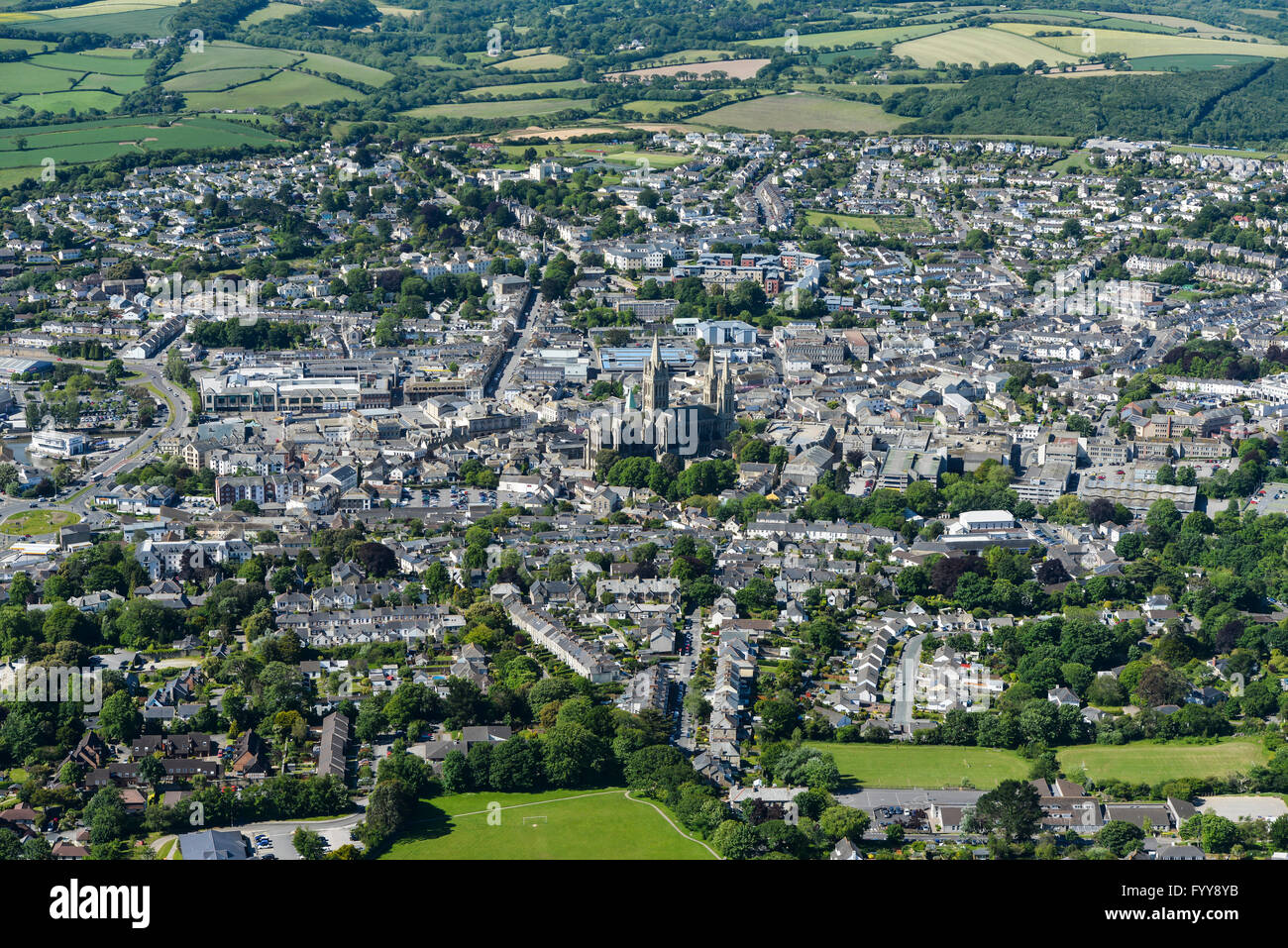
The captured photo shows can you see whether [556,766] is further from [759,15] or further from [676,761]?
[759,15]

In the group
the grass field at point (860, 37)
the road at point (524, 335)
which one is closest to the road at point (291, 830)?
the road at point (524, 335)

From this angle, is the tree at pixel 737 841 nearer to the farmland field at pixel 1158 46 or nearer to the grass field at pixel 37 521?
the grass field at pixel 37 521

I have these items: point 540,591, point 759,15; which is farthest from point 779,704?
point 759,15

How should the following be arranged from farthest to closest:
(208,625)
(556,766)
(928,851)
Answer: (208,625), (556,766), (928,851)

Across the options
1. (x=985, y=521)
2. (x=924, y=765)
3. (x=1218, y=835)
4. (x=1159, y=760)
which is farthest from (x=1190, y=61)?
(x=1218, y=835)

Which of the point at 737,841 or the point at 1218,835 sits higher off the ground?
the point at 1218,835

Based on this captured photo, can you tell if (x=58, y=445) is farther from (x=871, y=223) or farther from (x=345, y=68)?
(x=345, y=68)
